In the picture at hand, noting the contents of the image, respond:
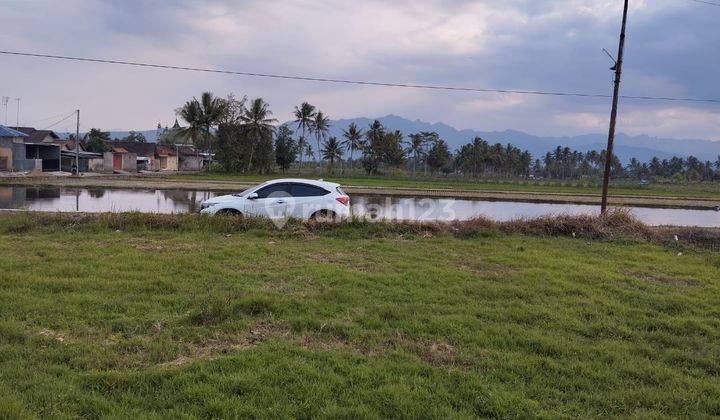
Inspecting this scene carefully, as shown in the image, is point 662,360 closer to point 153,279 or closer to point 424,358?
point 424,358

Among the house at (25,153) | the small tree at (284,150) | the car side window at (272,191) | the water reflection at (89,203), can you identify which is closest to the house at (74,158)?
the house at (25,153)

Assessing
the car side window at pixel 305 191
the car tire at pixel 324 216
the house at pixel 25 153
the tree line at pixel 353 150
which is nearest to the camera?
the car tire at pixel 324 216

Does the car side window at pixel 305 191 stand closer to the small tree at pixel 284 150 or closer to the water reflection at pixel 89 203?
the water reflection at pixel 89 203

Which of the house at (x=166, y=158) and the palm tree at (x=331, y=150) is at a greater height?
the palm tree at (x=331, y=150)

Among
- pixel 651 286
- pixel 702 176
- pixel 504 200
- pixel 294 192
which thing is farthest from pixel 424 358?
pixel 702 176

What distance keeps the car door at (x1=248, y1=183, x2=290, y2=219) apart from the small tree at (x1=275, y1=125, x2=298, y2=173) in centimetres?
6174

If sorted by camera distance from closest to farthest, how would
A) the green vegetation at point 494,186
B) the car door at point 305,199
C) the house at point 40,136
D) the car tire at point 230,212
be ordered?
the car tire at point 230,212 < the car door at point 305,199 < the green vegetation at point 494,186 < the house at point 40,136

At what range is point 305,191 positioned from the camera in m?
13.5

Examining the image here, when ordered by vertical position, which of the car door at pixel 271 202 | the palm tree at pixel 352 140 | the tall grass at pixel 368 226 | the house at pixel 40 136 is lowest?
the tall grass at pixel 368 226

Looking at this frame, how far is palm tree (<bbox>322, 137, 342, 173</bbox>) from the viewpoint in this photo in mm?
77250

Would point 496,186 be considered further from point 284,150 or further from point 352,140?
point 284,150

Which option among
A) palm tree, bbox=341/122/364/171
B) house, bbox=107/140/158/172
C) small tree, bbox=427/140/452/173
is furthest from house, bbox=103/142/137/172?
small tree, bbox=427/140/452/173

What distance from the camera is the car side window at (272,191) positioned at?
1330cm

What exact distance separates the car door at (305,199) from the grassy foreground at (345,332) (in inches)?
133
